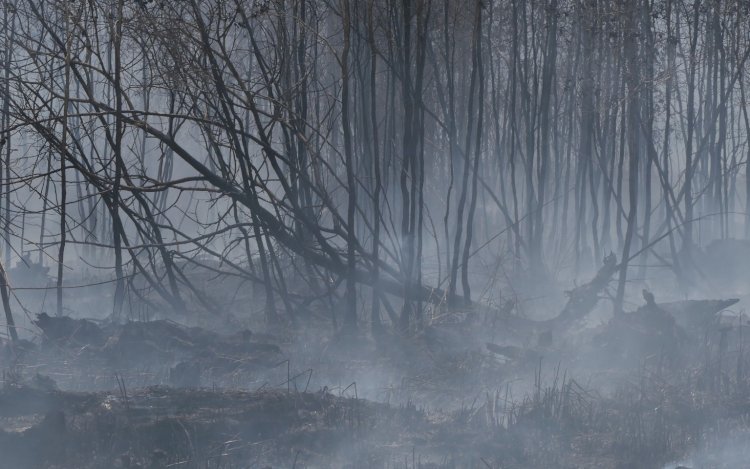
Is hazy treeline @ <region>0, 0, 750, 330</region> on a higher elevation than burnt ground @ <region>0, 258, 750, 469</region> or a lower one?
higher

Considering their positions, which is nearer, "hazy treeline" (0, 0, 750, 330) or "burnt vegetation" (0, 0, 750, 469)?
"burnt vegetation" (0, 0, 750, 469)

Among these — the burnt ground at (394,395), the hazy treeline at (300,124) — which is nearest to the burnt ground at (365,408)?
the burnt ground at (394,395)

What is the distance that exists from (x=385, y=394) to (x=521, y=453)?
1985mm

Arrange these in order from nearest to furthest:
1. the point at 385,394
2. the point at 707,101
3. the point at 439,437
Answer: the point at 439,437 < the point at 385,394 < the point at 707,101

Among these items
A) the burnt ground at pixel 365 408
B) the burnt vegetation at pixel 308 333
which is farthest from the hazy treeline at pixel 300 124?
the burnt ground at pixel 365 408

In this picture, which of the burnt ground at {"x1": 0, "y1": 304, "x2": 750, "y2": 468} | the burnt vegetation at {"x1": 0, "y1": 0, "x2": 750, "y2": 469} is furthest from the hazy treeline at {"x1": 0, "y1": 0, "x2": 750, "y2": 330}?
the burnt ground at {"x1": 0, "y1": 304, "x2": 750, "y2": 468}

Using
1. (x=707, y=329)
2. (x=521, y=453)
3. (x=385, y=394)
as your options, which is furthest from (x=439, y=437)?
(x=707, y=329)

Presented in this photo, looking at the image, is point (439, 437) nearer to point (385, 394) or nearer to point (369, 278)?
point (385, 394)

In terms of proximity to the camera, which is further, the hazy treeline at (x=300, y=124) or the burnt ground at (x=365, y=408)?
the hazy treeline at (x=300, y=124)

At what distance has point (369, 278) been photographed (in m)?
8.98

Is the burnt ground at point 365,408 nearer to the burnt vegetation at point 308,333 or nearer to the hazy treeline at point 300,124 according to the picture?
the burnt vegetation at point 308,333

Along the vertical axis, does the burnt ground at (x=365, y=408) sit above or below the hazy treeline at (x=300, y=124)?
below

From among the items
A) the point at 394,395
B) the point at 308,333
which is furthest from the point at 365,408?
the point at 308,333

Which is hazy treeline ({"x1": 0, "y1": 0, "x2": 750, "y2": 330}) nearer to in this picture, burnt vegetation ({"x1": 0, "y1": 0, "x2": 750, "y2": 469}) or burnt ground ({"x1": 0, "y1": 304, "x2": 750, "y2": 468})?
burnt vegetation ({"x1": 0, "y1": 0, "x2": 750, "y2": 469})
